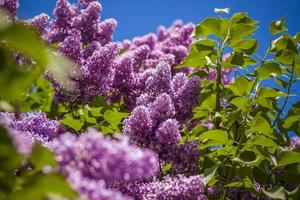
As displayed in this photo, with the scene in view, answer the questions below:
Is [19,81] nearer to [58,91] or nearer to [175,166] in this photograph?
[175,166]

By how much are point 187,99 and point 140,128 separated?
51 centimetres

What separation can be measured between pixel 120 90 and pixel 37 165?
2.62 m

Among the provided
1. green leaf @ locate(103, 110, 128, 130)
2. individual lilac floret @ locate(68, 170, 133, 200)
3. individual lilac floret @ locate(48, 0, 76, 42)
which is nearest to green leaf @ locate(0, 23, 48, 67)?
A: individual lilac floret @ locate(68, 170, 133, 200)

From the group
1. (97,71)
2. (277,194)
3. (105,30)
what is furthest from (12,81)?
(105,30)

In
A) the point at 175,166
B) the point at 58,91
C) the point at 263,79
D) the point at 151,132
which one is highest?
the point at 58,91

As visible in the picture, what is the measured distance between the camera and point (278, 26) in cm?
227

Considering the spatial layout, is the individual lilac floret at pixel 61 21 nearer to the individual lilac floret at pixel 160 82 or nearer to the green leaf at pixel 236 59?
the individual lilac floret at pixel 160 82

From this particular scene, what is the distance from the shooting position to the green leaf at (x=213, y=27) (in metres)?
2.43

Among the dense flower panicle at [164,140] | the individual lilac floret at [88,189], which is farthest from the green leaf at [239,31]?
the individual lilac floret at [88,189]

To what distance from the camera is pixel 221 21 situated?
244 centimetres

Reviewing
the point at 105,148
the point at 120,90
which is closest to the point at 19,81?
the point at 105,148

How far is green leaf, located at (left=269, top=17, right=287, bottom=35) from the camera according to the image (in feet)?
7.39

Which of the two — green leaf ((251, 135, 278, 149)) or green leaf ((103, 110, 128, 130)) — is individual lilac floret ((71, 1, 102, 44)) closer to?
green leaf ((103, 110, 128, 130))

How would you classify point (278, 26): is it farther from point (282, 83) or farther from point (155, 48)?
point (155, 48)
